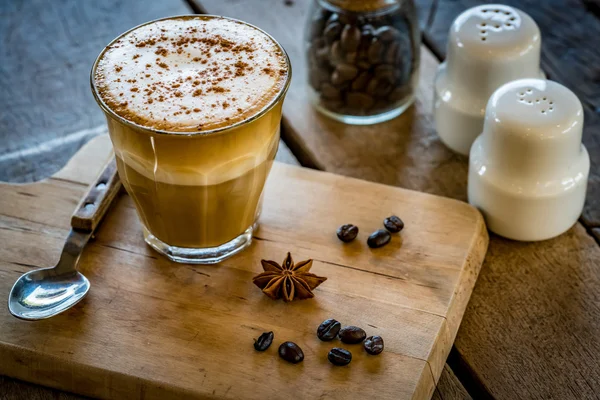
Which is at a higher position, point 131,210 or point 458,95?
point 458,95

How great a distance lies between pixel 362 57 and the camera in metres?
1.46

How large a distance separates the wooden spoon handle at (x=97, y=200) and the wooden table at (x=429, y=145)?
0.20 m

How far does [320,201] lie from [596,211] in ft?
1.65

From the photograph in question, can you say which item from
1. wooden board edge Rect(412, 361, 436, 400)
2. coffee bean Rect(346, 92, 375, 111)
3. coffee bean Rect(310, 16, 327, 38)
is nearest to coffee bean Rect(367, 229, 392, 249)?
wooden board edge Rect(412, 361, 436, 400)

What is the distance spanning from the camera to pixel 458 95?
4.74 feet

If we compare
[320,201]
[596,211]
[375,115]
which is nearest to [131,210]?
[320,201]

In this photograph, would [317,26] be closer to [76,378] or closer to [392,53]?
[392,53]

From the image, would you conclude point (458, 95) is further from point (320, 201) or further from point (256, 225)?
point (256, 225)

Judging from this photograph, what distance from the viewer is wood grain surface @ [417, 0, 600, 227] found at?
1561 millimetres

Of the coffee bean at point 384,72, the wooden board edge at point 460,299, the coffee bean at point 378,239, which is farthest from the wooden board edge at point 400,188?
the coffee bean at point 384,72

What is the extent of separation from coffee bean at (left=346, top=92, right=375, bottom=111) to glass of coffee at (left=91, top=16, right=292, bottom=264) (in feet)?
1.15

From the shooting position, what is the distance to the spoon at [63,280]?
1118 millimetres

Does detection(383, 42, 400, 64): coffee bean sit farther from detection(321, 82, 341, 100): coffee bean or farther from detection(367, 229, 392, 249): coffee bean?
detection(367, 229, 392, 249): coffee bean

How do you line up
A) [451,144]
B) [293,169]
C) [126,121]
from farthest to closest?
[451,144], [293,169], [126,121]
